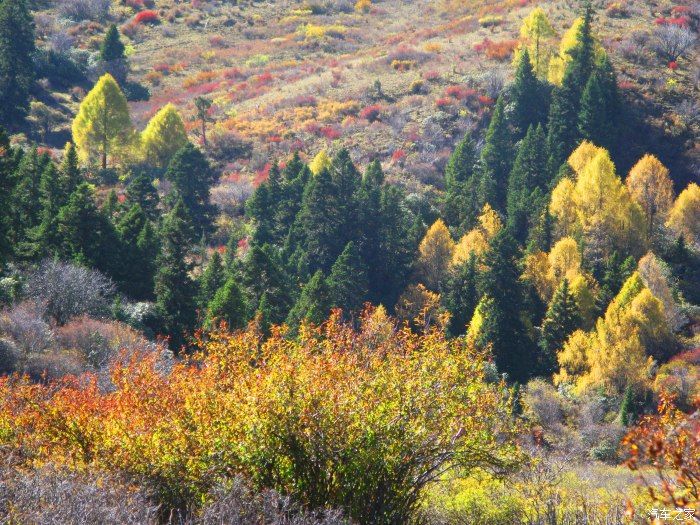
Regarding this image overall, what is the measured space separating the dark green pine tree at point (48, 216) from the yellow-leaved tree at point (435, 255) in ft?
95.1

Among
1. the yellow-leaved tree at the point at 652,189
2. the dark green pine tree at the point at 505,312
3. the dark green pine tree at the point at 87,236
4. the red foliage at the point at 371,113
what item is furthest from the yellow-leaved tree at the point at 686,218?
the dark green pine tree at the point at 87,236

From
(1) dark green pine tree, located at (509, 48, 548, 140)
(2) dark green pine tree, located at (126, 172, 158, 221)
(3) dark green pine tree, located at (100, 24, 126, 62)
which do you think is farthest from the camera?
(3) dark green pine tree, located at (100, 24, 126, 62)

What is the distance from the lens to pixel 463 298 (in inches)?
2490

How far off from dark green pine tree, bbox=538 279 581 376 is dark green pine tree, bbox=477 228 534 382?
1507 millimetres

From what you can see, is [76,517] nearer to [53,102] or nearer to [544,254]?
[544,254]

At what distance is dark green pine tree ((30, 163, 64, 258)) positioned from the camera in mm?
49250

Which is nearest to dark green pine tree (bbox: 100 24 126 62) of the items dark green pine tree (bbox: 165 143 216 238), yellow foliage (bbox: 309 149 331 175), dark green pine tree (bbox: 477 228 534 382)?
dark green pine tree (bbox: 165 143 216 238)

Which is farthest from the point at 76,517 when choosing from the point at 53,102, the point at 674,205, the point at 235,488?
the point at 53,102

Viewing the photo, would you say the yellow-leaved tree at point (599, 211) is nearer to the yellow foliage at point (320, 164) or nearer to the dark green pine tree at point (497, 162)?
the dark green pine tree at point (497, 162)

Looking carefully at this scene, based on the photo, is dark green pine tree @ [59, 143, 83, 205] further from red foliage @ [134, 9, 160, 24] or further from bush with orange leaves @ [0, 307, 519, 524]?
red foliage @ [134, 9, 160, 24]

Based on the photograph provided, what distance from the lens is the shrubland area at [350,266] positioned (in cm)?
1648

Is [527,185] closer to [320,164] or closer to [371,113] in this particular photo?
[320,164]

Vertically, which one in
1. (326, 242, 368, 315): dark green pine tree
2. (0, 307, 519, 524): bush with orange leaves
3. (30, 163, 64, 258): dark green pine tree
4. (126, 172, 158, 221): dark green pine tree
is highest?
(0, 307, 519, 524): bush with orange leaves

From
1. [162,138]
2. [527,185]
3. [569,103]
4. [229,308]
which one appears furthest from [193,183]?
[569,103]
